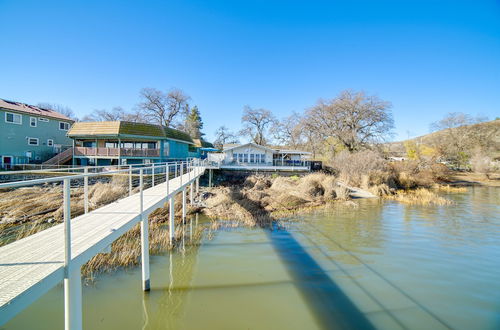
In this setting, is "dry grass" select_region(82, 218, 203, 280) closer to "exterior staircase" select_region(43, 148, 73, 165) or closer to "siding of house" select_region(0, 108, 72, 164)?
"exterior staircase" select_region(43, 148, 73, 165)

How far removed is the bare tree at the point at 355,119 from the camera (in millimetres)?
29750

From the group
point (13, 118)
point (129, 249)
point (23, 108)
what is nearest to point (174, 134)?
point (13, 118)

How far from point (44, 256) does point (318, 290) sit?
5.96 metres

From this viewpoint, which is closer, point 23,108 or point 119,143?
point 119,143

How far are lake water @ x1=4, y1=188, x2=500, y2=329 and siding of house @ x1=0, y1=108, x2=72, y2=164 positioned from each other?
2648cm

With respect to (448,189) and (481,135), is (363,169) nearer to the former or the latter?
(448,189)

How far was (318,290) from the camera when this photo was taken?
6.28 metres

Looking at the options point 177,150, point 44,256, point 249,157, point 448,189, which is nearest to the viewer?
point 44,256

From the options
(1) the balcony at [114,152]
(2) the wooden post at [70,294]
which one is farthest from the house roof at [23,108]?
(2) the wooden post at [70,294]

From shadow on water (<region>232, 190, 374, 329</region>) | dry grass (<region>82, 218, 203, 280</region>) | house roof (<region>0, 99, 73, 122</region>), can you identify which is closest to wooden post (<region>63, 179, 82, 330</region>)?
dry grass (<region>82, 218, 203, 280</region>)

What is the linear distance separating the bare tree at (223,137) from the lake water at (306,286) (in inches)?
1752

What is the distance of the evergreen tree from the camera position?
167 ft

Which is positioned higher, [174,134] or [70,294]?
[174,134]

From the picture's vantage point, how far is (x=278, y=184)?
67.1ft
